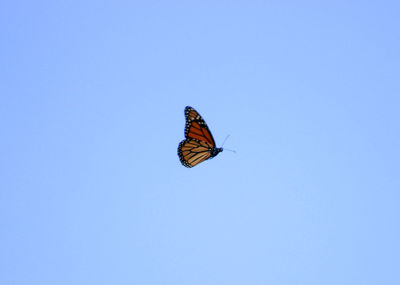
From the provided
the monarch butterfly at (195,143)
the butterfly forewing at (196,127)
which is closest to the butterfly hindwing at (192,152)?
the monarch butterfly at (195,143)

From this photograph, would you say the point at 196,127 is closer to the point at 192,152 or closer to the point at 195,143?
the point at 195,143

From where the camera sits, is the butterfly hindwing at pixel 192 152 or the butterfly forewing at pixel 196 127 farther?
the butterfly hindwing at pixel 192 152

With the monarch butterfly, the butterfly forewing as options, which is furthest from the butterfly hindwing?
the butterfly forewing

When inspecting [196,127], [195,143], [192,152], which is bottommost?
[192,152]

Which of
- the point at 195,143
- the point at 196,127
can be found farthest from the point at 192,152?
the point at 196,127

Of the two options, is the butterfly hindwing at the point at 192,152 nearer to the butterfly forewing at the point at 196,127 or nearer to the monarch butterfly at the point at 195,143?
the monarch butterfly at the point at 195,143

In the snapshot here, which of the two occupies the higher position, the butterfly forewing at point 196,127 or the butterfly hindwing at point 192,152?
the butterfly forewing at point 196,127

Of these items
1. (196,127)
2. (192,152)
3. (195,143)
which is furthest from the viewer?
(192,152)

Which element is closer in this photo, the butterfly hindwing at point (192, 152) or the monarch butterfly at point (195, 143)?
the monarch butterfly at point (195, 143)
